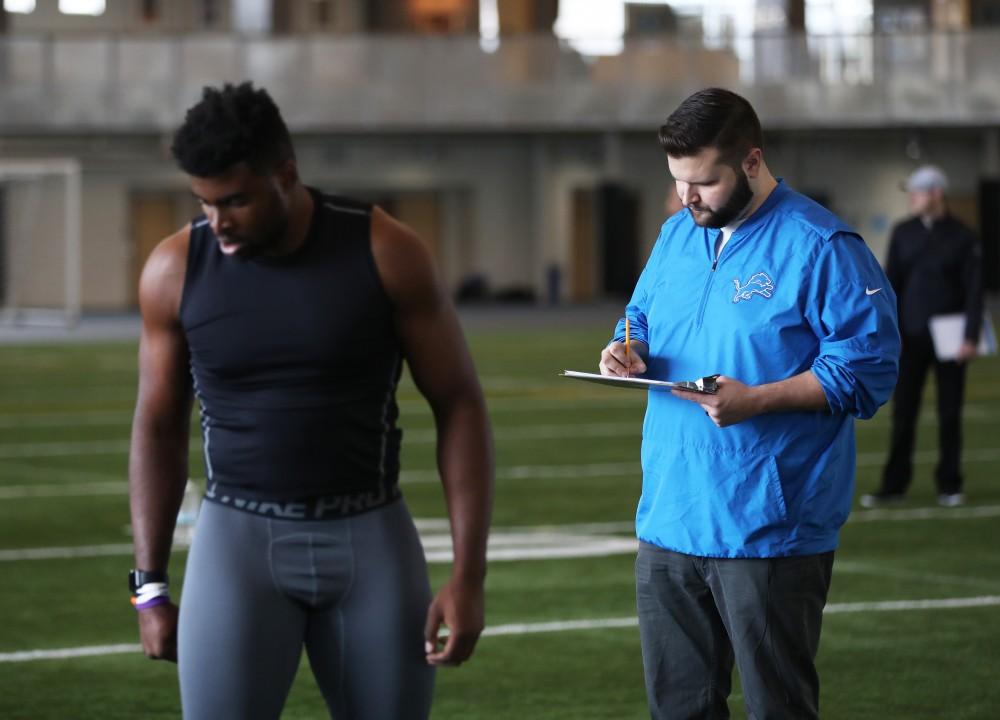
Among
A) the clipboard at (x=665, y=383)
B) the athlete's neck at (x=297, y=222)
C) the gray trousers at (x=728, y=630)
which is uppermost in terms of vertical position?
the athlete's neck at (x=297, y=222)

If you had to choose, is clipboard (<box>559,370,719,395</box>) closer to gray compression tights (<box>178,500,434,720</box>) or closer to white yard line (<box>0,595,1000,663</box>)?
gray compression tights (<box>178,500,434,720</box>)

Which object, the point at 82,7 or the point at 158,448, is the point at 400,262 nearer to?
the point at 158,448

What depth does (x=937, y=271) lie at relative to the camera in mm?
11336

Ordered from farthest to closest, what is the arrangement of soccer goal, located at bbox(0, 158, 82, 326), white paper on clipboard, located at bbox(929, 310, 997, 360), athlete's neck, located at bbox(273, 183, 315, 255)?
soccer goal, located at bbox(0, 158, 82, 326)
white paper on clipboard, located at bbox(929, 310, 997, 360)
athlete's neck, located at bbox(273, 183, 315, 255)

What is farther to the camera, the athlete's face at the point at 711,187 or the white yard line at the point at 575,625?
the white yard line at the point at 575,625

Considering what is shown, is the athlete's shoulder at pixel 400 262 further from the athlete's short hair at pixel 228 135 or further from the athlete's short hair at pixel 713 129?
the athlete's short hair at pixel 713 129

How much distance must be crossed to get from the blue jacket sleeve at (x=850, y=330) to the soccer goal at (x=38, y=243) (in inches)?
1576

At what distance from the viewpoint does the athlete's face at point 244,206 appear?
11.6 ft

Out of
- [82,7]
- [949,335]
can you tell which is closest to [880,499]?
[949,335]

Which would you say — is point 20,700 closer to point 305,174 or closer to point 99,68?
point 99,68

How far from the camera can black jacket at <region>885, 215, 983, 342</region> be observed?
11.3m

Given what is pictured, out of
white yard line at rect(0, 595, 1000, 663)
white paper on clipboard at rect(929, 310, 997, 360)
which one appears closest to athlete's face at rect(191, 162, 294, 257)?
white yard line at rect(0, 595, 1000, 663)

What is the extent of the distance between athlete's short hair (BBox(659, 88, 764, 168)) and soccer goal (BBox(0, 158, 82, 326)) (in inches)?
1571

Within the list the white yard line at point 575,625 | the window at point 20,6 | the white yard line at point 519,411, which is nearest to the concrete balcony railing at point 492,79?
the window at point 20,6
